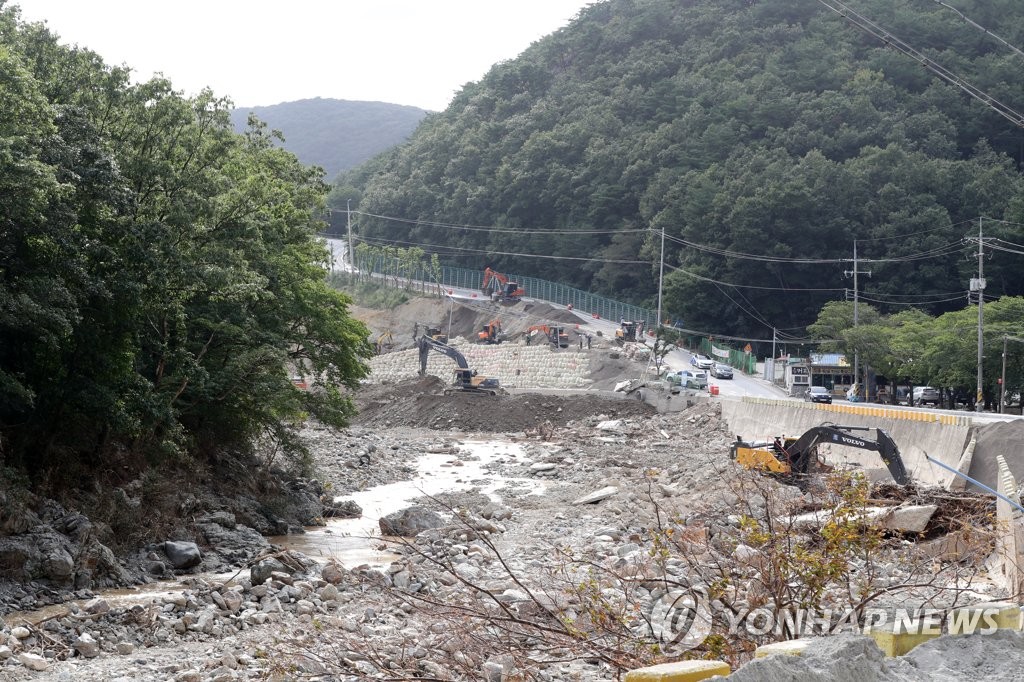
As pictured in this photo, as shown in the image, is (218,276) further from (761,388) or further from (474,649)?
(761,388)

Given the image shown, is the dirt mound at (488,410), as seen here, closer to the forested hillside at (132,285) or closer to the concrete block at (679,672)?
the forested hillside at (132,285)

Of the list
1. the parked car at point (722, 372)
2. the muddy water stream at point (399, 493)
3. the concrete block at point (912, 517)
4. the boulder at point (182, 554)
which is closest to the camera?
the concrete block at point (912, 517)

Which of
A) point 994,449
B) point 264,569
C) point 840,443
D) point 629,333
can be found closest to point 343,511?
point 264,569

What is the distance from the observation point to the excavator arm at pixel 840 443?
2545 cm

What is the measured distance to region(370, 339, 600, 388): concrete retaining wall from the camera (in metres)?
74.3

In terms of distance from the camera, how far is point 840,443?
26578 millimetres

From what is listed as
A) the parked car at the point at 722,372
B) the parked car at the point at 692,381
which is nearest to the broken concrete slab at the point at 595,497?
the parked car at the point at 692,381

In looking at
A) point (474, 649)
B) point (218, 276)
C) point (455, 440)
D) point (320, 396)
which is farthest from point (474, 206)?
point (474, 649)

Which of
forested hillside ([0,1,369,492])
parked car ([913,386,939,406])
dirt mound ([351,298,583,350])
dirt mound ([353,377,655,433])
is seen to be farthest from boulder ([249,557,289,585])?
dirt mound ([351,298,583,350])

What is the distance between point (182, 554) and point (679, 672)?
14.8 meters

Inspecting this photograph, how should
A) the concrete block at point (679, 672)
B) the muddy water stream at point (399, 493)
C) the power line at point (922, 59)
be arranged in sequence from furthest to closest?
1. the muddy water stream at point (399, 493)
2. the power line at point (922, 59)
3. the concrete block at point (679, 672)

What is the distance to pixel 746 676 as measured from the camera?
280 inches

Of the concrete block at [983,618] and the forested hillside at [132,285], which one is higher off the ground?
the forested hillside at [132,285]

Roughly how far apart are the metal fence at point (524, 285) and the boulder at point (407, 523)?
2985 inches
